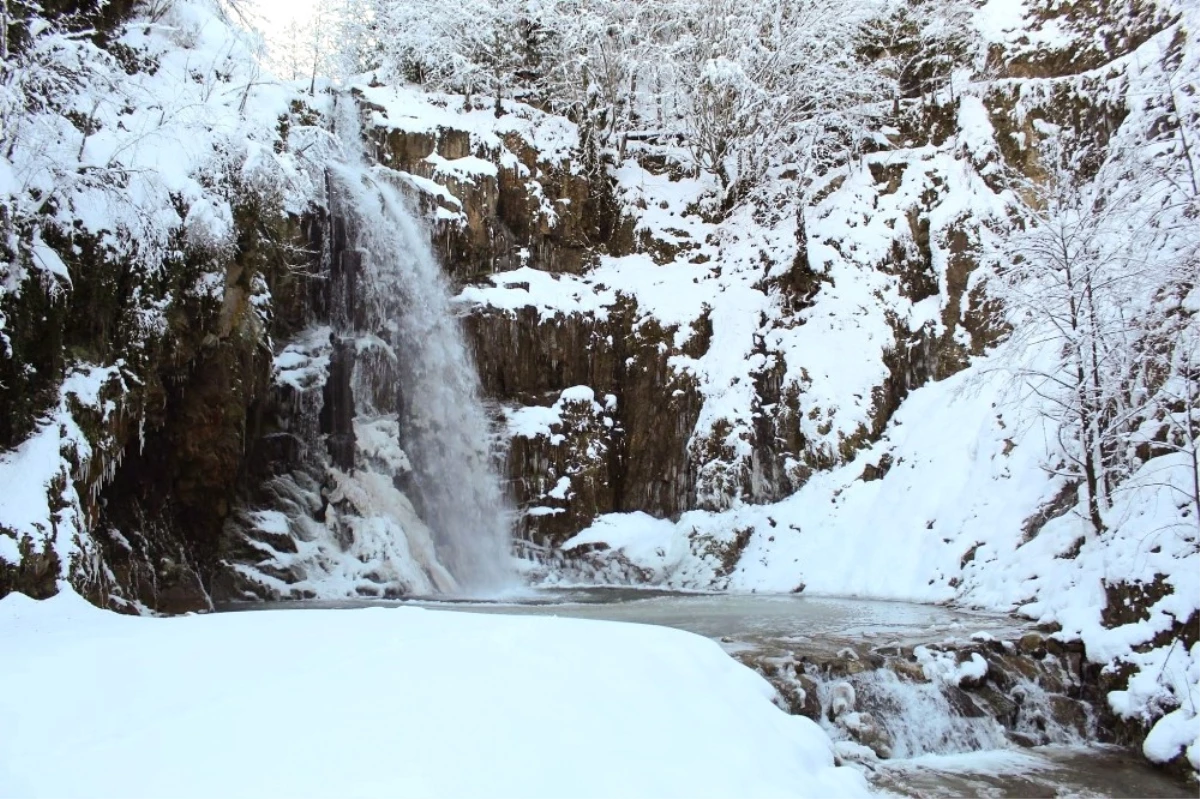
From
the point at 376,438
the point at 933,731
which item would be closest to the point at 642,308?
Result: the point at 376,438

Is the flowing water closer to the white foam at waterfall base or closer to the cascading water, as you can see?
the cascading water

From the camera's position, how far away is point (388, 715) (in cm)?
369

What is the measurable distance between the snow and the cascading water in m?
7.65

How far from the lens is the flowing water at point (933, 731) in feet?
19.3

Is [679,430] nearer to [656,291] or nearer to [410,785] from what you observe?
[656,291]

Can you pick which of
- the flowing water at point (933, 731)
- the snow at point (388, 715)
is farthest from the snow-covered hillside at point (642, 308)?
the snow at point (388, 715)

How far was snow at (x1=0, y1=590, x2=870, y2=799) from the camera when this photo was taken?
3.19 metres

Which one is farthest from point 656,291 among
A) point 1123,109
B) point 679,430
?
point 1123,109

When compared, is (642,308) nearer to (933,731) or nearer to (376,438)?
(376,438)

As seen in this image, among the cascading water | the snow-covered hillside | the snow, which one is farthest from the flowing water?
the cascading water

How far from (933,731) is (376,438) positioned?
1085 cm

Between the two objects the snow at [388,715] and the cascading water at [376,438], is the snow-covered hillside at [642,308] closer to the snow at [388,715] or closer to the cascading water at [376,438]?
the cascading water at [376,438]

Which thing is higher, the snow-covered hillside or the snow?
the snow-covered hillside

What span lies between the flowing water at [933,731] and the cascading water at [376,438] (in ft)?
12.6
